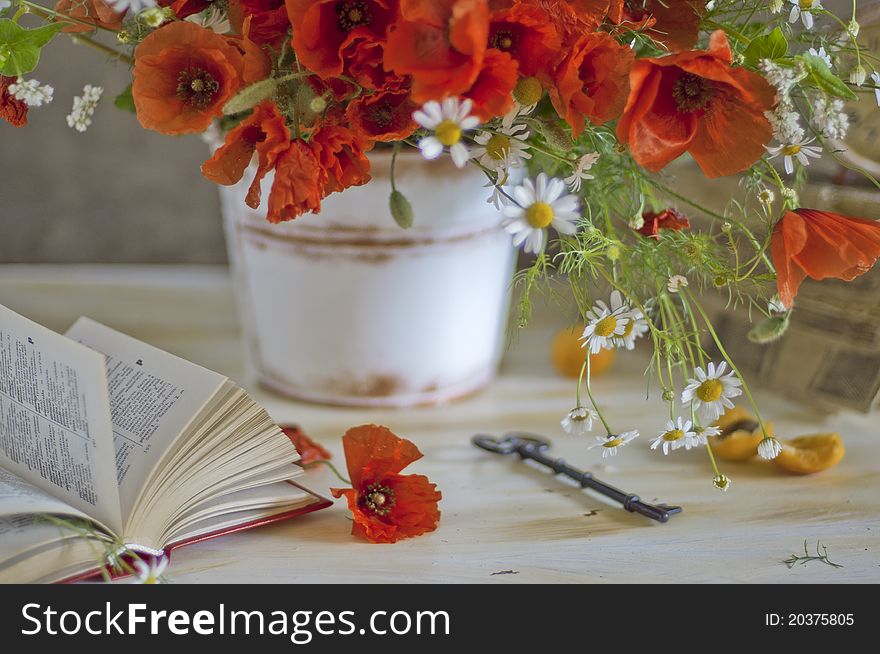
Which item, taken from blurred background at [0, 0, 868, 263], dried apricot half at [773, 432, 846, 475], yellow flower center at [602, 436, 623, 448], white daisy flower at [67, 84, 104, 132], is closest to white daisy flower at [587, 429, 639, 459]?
yellow flower center at [602, 436, 623, 448]

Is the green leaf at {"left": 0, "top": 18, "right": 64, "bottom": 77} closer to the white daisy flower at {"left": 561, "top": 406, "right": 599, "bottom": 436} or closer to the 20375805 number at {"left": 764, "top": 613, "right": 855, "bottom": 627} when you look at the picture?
the white daisy flower at {"left": 561, "top": 406, "right": 599, "bottom": 436}

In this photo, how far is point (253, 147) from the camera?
0.69 meters

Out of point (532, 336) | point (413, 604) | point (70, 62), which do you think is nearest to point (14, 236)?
point (70, 62)

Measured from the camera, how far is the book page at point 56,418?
66 cm

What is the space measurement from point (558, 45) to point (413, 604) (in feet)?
1.34

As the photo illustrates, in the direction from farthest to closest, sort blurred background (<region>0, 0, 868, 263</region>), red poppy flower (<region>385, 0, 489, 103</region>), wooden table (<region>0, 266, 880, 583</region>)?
blurred background (<region>0, 0, 868, 263</region>)
wooden table (<region>0, 266, 880, 583</region>)
red poppy flower (<region>385, 0, 489, 103</region>)

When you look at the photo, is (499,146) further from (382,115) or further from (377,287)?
(377,287)

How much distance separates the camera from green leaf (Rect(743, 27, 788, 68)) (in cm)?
69

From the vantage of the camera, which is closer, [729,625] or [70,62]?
[729,625]

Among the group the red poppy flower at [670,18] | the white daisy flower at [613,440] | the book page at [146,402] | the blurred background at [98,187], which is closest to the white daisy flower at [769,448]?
the white daisy flower at [613,440]

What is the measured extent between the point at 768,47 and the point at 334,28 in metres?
0.32

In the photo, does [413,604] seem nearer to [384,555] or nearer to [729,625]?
[384,555]

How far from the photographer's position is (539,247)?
26.0 inches

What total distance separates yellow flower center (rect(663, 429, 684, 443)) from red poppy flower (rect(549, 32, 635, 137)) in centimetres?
24
